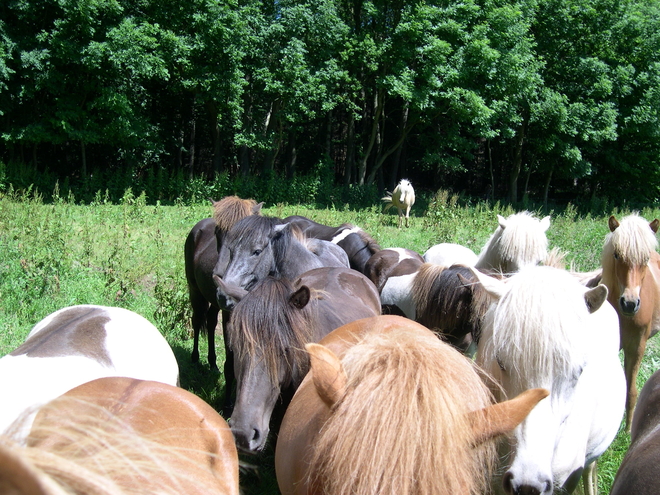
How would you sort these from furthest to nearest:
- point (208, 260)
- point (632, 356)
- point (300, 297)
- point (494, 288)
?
point (208, 260) < point (632, 356) < point (300, 297) < point (494, 288)

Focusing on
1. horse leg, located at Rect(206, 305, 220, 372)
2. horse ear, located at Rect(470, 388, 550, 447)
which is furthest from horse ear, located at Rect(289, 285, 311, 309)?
horse leg, located at Rect(206, 305, 220, 372)

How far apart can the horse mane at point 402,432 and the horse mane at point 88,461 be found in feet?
1.47

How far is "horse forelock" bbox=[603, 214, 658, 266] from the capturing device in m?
4.06

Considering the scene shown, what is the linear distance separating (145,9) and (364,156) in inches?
465

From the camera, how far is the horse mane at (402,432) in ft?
3.95

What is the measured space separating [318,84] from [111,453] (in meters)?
20.0

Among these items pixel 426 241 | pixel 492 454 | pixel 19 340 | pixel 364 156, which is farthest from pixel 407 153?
pixel 492 454

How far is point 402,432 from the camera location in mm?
1229

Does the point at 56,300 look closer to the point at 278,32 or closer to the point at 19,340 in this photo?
the point at 19,340

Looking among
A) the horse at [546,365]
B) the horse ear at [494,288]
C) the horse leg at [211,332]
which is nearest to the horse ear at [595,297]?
the horse at [546,365]

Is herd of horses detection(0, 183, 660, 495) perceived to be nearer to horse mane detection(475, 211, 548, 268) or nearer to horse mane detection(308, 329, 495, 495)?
horse mane detection(308, 329, 495, 495)

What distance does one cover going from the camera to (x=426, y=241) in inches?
427

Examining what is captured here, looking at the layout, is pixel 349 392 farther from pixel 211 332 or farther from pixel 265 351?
pixel 211 332

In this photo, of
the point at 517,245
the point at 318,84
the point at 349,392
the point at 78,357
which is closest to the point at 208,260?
the point at 78,357
